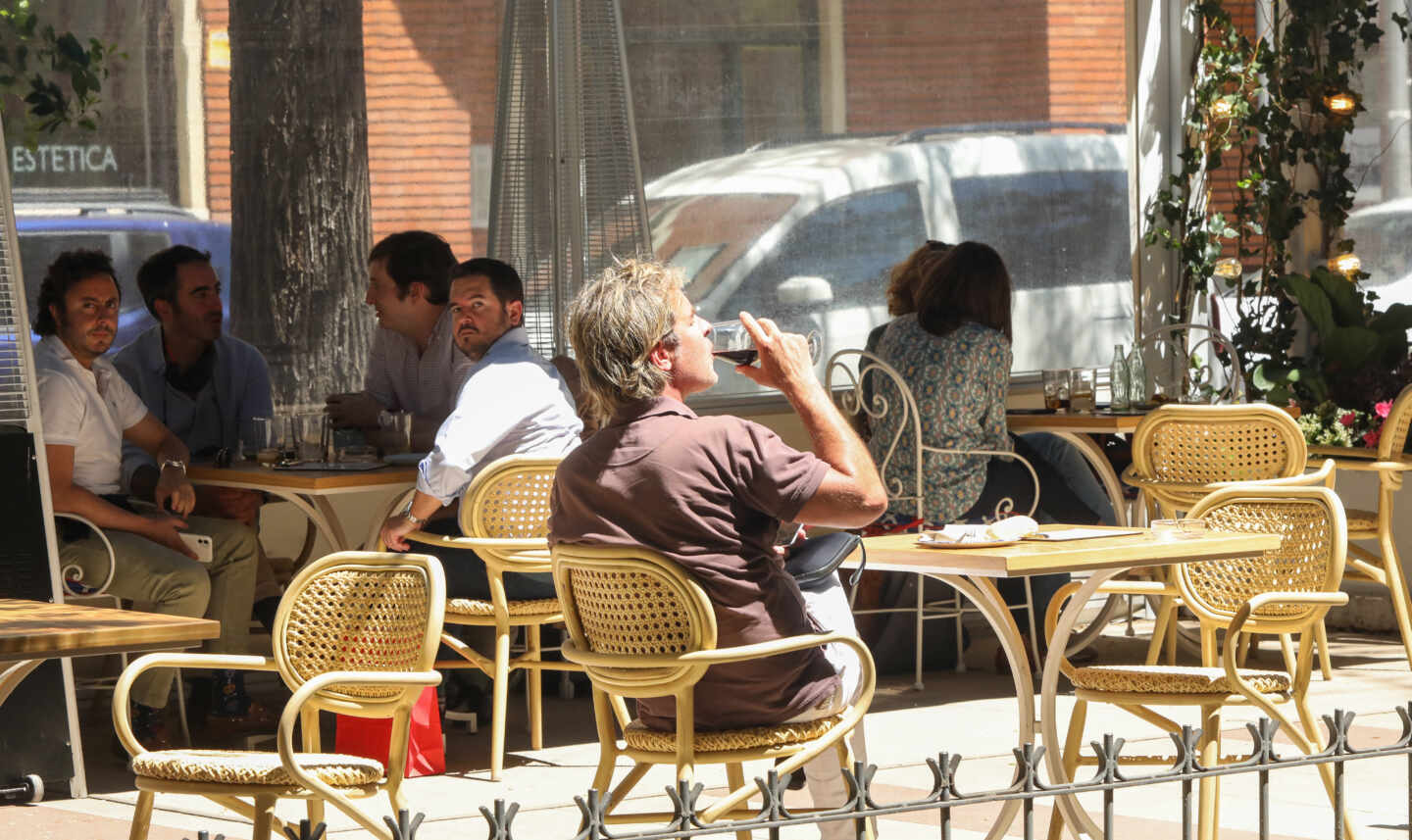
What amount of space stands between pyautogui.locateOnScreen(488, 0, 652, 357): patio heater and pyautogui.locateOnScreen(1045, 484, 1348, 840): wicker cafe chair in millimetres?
3404

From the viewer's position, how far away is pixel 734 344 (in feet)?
12.6

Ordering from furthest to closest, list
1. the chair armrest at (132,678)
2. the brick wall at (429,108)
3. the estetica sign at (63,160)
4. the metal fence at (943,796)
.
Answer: the brick wall at (429,108)
the estetica sign at (63,160)
the chair armrest at (132,678)
the metal fence at (943,796)

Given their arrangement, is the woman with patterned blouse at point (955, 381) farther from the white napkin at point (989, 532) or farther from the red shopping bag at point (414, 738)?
the white napkin at point (989, 532)

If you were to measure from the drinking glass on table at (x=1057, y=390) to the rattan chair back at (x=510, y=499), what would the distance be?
2452 millimetres

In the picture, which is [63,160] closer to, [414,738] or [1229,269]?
[414,738]

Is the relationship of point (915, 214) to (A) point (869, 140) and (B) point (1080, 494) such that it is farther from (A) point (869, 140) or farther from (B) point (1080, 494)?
(B) point (1080, 494)

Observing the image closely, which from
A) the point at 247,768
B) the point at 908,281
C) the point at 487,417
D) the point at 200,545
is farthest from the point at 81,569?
the point at 908,281

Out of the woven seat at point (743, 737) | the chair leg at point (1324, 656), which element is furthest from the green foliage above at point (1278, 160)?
the woven seat at point (743, 737)

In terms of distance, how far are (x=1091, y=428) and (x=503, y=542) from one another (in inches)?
95.3

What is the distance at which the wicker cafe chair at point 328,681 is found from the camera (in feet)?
11.4

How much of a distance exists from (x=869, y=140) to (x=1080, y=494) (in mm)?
2168

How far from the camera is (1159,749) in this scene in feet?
17.7

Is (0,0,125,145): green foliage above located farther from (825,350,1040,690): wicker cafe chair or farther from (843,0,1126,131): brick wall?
(843,0,1126,131): brick wall

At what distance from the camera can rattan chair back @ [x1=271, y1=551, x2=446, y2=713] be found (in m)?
3.91
